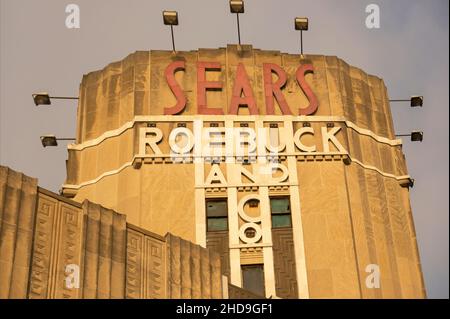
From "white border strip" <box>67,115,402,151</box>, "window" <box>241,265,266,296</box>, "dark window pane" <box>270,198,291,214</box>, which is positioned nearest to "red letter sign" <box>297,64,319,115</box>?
"white border strip" <box>67,115,402,151</box>

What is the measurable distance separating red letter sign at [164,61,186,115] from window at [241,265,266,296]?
9540mm

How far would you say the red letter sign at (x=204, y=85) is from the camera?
173 ft

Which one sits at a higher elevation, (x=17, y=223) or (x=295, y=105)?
(x=295, y=105)

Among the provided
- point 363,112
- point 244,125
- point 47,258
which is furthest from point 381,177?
point 47,258

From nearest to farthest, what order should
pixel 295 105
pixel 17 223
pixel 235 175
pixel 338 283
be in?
pixel 17 223 → pixel 338 283 → pixel 235 175 → pixel 295 105

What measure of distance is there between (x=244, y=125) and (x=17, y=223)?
2059 cm

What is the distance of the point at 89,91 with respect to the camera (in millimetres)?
55781

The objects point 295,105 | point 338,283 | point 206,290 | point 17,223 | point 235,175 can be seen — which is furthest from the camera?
point 295,105

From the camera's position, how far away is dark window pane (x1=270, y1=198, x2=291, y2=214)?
50.0 metres

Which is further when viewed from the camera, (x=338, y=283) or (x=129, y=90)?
(x=129, y=90)

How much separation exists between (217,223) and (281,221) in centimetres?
312

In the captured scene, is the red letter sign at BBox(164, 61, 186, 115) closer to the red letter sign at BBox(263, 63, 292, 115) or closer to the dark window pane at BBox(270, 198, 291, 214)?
the red letter sign at BBox(263, 63, 292, 115)
